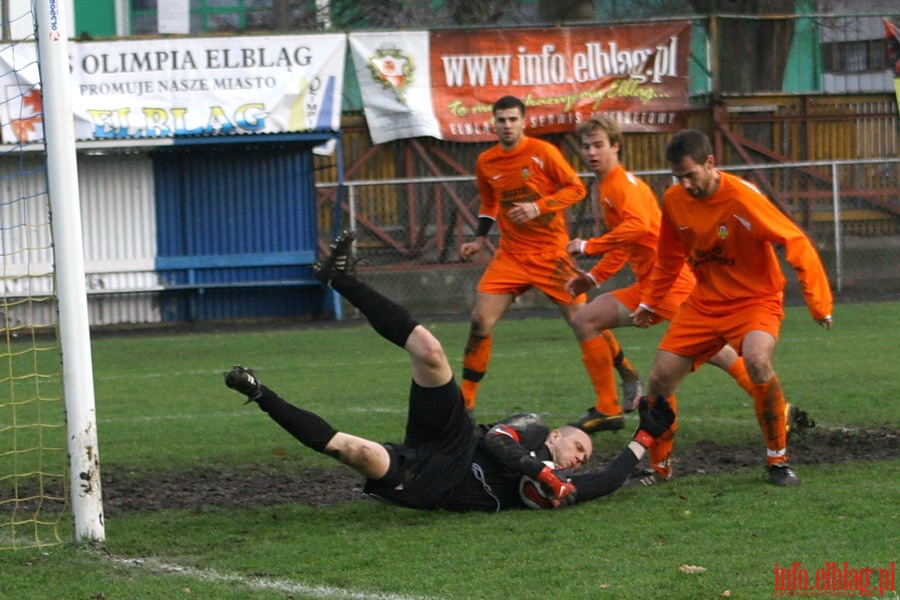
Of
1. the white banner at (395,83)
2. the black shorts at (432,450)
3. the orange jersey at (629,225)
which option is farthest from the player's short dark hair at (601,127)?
the white banner at (395,83)

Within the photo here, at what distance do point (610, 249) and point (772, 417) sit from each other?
2.25m

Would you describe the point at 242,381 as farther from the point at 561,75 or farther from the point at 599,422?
the point at 561,75

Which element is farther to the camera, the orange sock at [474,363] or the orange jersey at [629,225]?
the orange sock at [474,363]

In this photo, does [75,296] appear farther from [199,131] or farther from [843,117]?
[843,117]

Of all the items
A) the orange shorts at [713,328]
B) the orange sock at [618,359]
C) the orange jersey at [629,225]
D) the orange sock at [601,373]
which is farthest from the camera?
the orange sock at [618,359]

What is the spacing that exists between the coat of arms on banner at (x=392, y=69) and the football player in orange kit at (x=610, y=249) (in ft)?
38.4

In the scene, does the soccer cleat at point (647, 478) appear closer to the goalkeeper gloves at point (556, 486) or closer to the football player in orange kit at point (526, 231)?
the goalkeeper gloves at point (556, 486)

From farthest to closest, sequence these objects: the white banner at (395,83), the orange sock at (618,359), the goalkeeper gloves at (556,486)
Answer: the white banner at (395,83) → the orange sock at (618,359) → the goalkeeper gloves at (556,486)

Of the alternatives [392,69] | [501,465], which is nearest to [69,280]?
[501,465]

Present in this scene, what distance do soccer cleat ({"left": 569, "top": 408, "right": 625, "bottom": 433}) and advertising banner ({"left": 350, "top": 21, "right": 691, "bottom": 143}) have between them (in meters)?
12.3

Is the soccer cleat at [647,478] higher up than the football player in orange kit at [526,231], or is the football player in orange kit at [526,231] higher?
the football player in orange kit at [526,231]

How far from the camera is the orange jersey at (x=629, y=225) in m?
8.91

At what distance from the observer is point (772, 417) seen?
6977 mm

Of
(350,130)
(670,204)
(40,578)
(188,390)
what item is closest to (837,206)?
(350,130)
